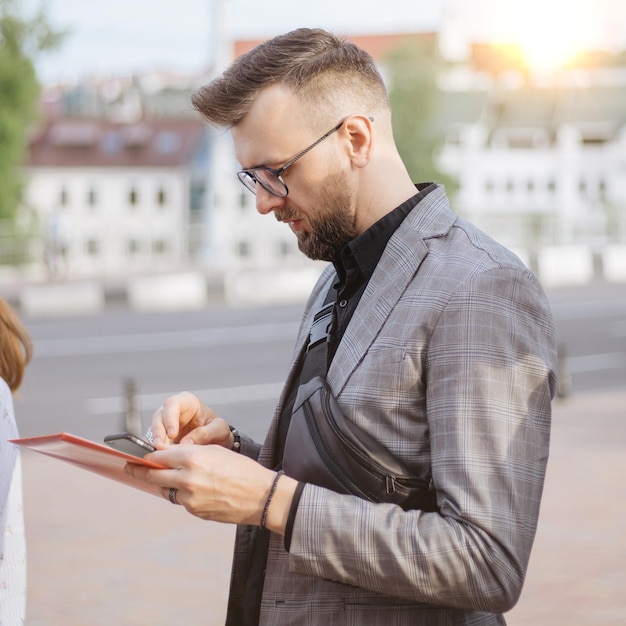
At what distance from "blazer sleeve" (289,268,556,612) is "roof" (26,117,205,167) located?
75.2 metres

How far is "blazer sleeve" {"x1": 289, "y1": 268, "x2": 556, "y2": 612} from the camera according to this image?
1.86 m

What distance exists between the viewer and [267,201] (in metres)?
2.19

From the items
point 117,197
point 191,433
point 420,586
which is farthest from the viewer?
point 117,197

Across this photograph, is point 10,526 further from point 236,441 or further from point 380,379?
point 380,379

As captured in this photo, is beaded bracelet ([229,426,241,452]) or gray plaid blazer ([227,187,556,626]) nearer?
gray plaid blazer ([227,187,556,626])

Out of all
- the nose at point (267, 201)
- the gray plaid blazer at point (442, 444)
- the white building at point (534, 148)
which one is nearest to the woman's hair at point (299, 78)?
the nose at point (267, 201)

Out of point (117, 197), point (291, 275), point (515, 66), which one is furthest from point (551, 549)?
point (515, 66)

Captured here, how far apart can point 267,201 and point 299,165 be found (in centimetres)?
11

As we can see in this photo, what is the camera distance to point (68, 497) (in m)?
8.52

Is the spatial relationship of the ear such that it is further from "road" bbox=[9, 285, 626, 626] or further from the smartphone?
"road" bbox=[9, 285, 626, 626]

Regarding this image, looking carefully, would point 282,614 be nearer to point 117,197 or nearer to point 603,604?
point 603,604

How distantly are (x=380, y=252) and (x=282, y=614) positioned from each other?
0.69 m

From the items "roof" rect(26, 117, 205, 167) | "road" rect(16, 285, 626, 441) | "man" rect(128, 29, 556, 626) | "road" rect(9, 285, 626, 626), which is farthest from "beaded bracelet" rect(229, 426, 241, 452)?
"roof" rect(26, 117, 205, 167)

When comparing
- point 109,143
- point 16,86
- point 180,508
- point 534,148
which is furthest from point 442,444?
point 109,143
